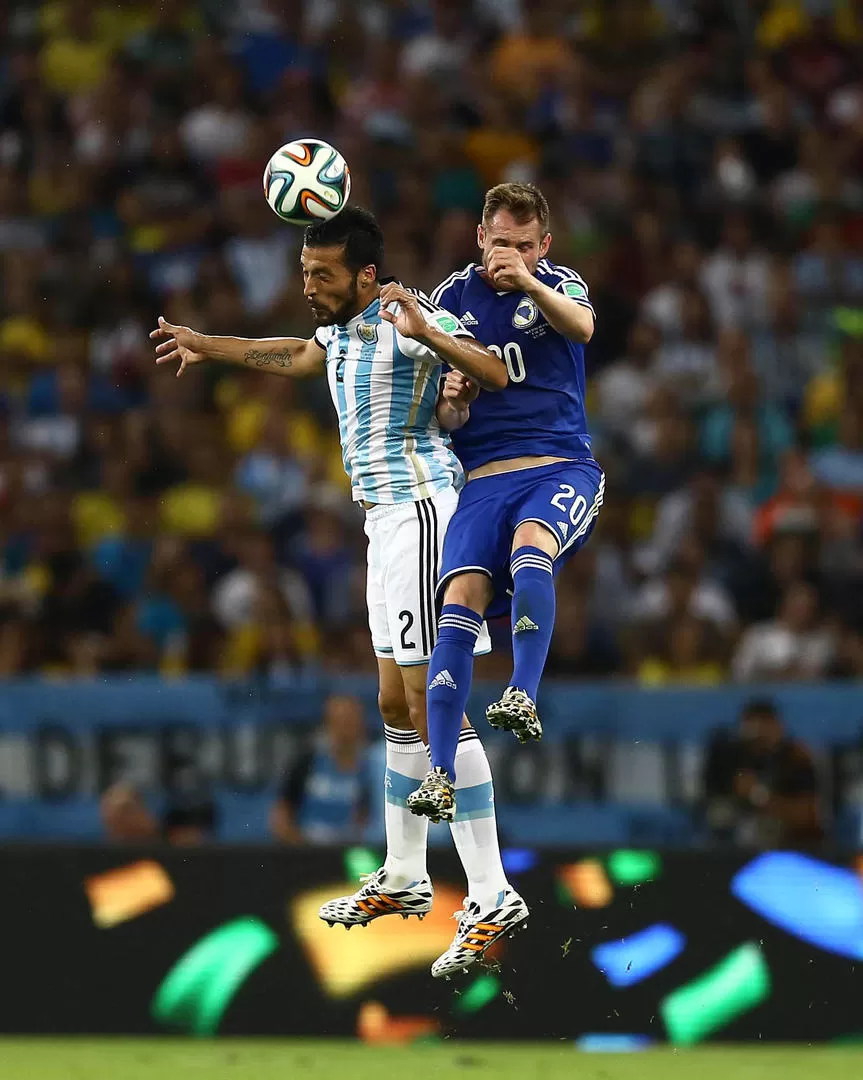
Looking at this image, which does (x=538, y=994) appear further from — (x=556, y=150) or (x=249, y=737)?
(x=556, y=150)

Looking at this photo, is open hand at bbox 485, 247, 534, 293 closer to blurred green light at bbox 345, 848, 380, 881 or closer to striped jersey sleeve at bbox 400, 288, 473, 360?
striped jersey sleeve at bbox 400, 288, 473, 360

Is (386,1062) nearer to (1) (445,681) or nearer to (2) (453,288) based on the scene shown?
(1) (445,681)

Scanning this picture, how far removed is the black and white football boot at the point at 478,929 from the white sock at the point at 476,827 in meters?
0.04

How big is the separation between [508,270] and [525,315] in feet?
1.26

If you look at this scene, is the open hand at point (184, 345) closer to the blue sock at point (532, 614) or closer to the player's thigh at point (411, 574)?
the player's thigh at point (411, 574)

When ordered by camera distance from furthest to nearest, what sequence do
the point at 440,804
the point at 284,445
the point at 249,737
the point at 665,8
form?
the point at 665,8 → the point at 284,445 → the point at 249,737 → the point at 440,804

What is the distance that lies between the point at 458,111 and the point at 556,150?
0.93 meters

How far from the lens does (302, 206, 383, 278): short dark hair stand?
768cm

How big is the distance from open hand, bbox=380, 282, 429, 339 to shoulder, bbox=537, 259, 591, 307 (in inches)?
22.3

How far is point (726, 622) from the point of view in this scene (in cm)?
1259

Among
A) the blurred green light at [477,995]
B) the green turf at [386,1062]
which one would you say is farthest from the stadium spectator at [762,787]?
the blurred green light at [477,995]

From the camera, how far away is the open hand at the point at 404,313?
7.15m

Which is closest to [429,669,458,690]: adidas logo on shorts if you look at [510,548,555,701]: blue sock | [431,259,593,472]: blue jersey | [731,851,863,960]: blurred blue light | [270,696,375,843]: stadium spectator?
[510,548,555,701]: blue sock

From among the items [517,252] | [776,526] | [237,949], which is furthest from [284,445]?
[517,252]
